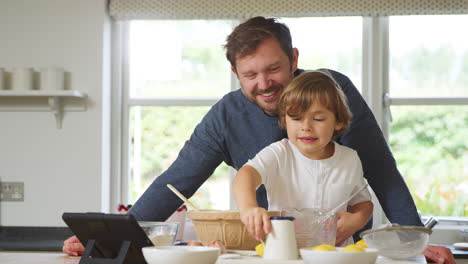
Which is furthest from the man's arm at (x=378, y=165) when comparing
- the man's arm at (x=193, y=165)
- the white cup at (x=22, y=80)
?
the white cup at (x=22, y=80)

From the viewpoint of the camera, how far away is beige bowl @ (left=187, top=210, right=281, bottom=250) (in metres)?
1.56

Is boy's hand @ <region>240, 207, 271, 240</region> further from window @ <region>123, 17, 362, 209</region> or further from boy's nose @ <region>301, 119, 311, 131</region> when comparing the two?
Answer: window @ <region>123, 17, 362, 209</region>

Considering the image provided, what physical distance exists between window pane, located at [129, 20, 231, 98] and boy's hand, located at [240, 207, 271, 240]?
8.45 ft

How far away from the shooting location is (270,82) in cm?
202

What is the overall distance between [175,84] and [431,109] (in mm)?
1455

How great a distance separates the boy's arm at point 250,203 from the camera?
1422 mm

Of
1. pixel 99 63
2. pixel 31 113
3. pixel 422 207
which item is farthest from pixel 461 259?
pixel 31 113

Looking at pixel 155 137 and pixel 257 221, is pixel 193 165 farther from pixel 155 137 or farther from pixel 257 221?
pixel 155 137

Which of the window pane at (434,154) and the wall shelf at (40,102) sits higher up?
the wall shelf at (40,102)

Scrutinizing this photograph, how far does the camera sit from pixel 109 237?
4.82 ft

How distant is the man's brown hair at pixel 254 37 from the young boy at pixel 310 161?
18cm

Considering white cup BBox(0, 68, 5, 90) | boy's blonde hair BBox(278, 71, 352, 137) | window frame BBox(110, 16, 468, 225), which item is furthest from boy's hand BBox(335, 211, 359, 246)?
white cup BBox(0, 68, 5, 90)

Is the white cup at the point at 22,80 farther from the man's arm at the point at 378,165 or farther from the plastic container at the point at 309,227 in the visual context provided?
the plastic container at the point at 309,227

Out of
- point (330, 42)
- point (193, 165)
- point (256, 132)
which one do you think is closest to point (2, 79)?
point (330, 42)
